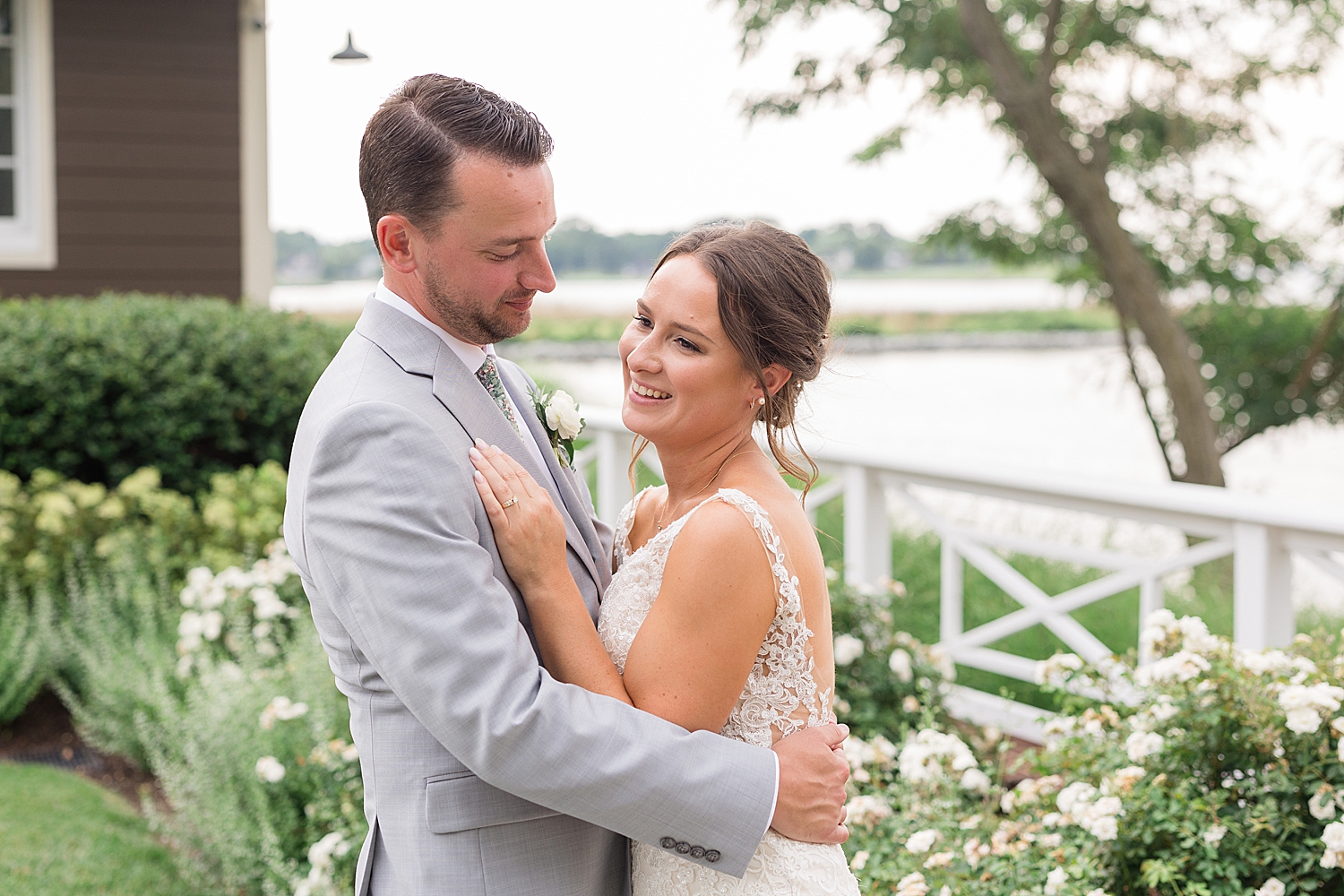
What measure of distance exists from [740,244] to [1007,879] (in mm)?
1755

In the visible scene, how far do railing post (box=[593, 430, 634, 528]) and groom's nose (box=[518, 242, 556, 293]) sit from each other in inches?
185

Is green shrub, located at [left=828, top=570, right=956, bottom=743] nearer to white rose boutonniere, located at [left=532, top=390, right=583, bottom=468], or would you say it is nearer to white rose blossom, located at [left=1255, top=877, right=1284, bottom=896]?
white rose blossom, located at [left=1255, top=877, right=1284, bottom=896]

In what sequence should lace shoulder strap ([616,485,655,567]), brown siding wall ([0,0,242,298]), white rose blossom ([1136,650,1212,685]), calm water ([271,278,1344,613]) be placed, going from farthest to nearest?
brown siding wall ([0,0,242,298])
calm water ([271,278,1344,613])
white rose blossom ([1136,650,1212,685])
lace shoulder strap ([616,485,655,567])

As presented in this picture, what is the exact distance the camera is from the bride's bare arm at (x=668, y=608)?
1.76 metres

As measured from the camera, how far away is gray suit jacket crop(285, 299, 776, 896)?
1622 millimetres

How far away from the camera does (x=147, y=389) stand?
6.64 metres

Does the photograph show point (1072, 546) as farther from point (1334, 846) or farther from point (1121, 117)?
point (1121, 117)

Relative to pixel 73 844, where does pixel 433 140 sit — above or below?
above

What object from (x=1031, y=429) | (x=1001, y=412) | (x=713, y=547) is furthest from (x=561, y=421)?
(x=1001, y=412)

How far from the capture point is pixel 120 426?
6.65 m

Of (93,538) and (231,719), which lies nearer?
(231,719)

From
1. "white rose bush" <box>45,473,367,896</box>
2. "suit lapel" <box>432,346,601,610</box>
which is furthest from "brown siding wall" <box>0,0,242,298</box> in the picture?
"suit lapel" <box>432,346,601,610</box>

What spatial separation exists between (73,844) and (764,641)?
3.43 metres

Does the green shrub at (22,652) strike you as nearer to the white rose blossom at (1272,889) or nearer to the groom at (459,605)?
the groom at (459,605)
